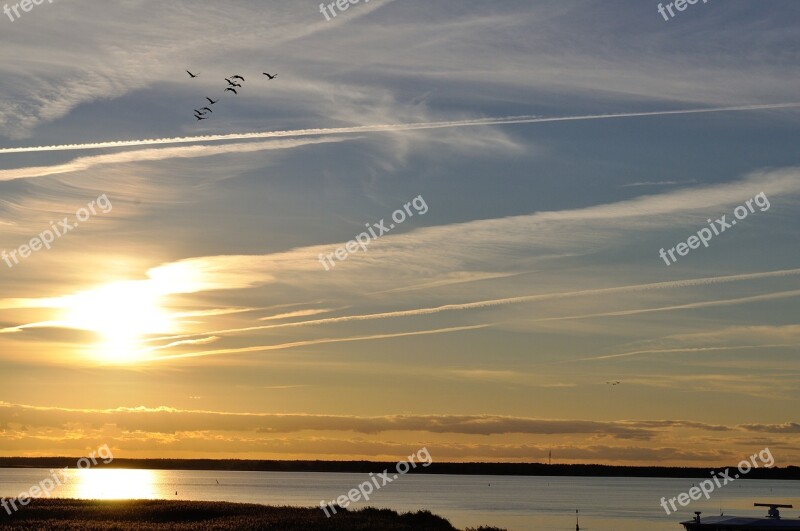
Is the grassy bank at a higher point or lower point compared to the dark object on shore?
higher

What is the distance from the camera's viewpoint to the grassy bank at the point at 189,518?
79625mm

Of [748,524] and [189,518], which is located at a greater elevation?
[189,518]

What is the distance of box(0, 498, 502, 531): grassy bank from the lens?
79.6 m

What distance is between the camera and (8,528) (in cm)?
7656

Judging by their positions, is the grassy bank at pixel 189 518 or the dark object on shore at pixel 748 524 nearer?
the grassy bank at pixel 189 518

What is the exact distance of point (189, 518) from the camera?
90.8 meters

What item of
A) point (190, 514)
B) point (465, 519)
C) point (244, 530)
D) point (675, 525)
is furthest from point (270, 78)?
point (675, 525)

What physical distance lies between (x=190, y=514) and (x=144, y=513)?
4.10m

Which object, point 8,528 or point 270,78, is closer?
point 270,78

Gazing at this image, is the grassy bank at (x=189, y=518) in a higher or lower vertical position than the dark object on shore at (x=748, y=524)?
higher

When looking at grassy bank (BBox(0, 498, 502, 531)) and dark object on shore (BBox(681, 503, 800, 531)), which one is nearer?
grassy bank (BBox(0, 498, 502, 531))

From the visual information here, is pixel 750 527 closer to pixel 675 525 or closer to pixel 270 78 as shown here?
pixel 270 78

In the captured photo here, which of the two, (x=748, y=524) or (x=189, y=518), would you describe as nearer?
(x=748, y=524)

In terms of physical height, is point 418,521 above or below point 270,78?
below
